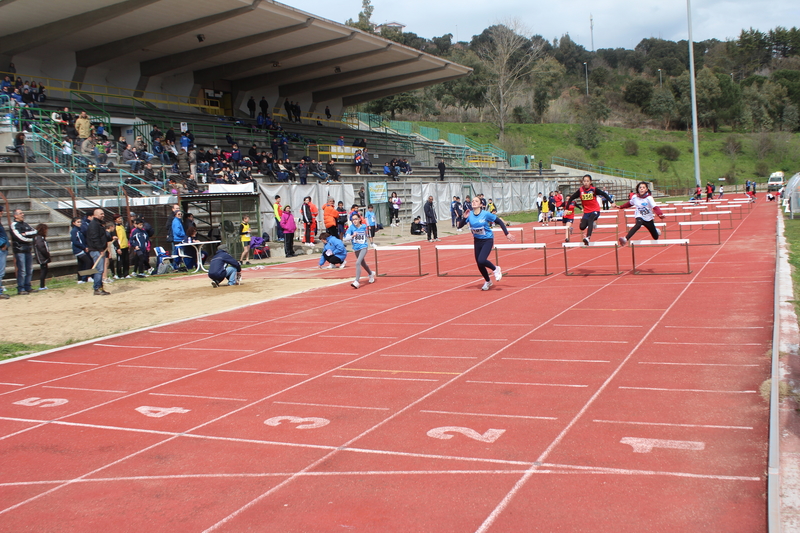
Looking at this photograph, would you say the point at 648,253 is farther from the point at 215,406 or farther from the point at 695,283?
the point at 215,406

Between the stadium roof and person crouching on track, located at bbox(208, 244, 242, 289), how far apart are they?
55.9 ft

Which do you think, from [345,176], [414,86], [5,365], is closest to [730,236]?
[345,176]

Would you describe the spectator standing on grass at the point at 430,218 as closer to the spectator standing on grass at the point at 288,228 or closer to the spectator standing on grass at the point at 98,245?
the spectator standing on grass at the point at 288,228

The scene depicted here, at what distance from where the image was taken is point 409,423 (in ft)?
19.8

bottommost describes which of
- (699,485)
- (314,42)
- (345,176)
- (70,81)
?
(699,485)

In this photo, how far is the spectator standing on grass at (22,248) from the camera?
50.5 feet

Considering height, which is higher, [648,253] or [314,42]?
[314,42]

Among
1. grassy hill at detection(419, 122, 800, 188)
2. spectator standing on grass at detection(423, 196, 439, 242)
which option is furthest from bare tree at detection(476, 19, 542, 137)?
spectator standing on grass at detection(423, 196, 439, 242)

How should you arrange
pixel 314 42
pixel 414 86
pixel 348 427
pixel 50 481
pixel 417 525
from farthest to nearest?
pixel 414 86 < pixel 314 42 < pixel 348 427 < pixel 50 481 < pixel 417 525

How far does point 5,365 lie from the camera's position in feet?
30.0

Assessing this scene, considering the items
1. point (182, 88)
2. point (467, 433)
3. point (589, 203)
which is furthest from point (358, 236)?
point (182, 88)

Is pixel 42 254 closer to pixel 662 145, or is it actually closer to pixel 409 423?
pixel 409 423

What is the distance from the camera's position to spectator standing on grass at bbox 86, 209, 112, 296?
→ 15578mm

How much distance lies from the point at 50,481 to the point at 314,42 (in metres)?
36.2
